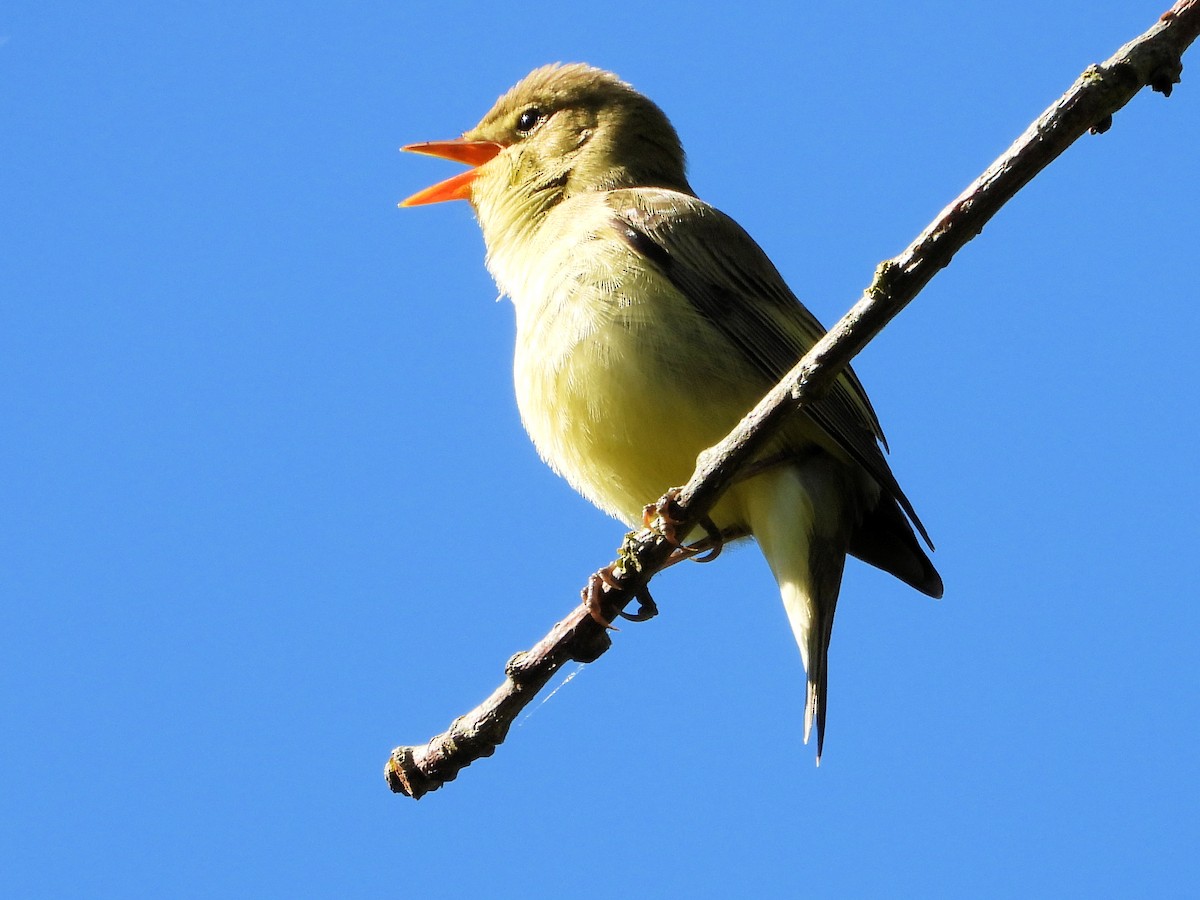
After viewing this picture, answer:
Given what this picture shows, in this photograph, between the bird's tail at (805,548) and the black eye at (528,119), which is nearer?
the bird's tail at (805,548)

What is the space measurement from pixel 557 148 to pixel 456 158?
67cm

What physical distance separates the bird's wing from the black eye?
1157 millimetres

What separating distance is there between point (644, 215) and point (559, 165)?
96cm

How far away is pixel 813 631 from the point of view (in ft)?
15.5

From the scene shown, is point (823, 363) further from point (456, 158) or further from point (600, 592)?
point (456, 158)

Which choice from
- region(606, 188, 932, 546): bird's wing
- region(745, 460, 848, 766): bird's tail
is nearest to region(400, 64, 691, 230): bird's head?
region(606, 188, 932, 546): bird's wing

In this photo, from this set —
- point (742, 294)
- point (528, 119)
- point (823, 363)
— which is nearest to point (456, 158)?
point (528, 119)

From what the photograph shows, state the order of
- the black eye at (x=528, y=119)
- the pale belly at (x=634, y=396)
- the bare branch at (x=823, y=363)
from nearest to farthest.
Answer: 1. the bare branch at (x=823, y=363)
2. the pale belly at (x=634, y=396)
3. the black eye at (x=528, y=119)

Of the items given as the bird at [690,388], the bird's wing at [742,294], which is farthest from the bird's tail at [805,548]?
the bird's wing at [742,294]

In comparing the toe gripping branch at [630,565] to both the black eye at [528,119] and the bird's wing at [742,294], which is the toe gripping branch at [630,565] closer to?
the bird's wing at [742,294]

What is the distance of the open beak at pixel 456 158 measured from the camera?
6562 mm

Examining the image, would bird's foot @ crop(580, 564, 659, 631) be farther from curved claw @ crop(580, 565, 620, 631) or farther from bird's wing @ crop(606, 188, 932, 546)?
bird's wing @ crop(606, 188, 932, 546)

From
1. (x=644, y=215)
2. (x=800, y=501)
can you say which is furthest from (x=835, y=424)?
(x=644, y=215)

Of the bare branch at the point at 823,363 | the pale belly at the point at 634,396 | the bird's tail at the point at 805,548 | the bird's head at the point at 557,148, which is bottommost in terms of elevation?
the bare branch at the point at 823,363
